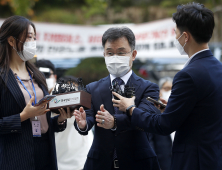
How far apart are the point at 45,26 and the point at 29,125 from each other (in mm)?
6275

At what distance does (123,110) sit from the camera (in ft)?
8.05

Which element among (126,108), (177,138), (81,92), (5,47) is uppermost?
(5,47)

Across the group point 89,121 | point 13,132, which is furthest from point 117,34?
point 13,132

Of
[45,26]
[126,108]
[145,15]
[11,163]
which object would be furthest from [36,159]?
[145,15]

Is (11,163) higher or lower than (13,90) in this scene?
lower

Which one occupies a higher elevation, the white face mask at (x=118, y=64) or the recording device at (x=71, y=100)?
the white face mask at (x=118, y=64)

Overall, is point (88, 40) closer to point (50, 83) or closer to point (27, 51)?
point (50, 83)

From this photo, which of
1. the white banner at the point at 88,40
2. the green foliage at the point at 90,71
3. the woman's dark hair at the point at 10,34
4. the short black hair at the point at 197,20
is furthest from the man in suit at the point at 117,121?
the green foliage at the point at 90,71

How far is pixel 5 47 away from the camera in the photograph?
106 inches

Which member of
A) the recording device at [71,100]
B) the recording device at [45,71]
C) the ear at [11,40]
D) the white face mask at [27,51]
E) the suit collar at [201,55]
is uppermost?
the ear at [11,40]

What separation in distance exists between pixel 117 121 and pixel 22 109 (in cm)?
89

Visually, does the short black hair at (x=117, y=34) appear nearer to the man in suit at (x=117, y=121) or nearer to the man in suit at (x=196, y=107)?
the man in suit at (x=117, y=121)

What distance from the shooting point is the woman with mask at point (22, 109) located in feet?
8.07

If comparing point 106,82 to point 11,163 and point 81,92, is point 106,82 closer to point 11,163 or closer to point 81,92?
point 81,92
